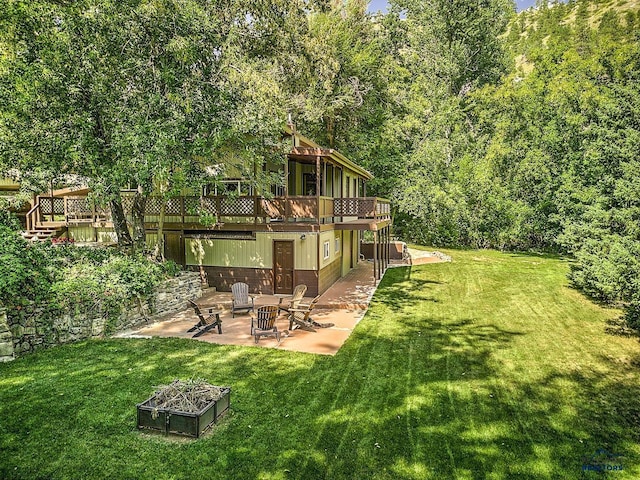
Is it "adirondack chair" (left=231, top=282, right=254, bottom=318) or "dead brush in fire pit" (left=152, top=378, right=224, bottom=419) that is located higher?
"adirondack chair" (left=231, top=282, right=254, bottom=318)

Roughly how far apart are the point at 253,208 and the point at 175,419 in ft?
33.6

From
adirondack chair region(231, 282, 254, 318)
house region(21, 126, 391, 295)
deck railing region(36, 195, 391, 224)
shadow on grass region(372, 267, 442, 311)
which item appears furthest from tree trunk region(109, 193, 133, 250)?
shadow on grass region(372, 267, 442, 311)

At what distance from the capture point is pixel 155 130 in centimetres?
→ 1125

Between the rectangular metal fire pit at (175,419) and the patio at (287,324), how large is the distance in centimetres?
388

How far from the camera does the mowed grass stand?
19.2 ft

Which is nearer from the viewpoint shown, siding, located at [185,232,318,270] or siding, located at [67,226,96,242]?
siding, located at [185,232,318,270]

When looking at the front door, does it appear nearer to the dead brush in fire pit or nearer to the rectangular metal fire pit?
the dead brush in fire pit

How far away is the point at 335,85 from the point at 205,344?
24619 millimetres

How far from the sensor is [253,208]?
1578 cm

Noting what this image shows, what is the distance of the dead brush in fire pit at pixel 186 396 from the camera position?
6509mm

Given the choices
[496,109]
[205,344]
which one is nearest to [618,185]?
[205,344]

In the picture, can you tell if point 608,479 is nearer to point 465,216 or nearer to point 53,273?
point 53,273

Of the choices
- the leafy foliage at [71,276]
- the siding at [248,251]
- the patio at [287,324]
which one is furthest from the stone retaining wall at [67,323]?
the siding at [248,251]

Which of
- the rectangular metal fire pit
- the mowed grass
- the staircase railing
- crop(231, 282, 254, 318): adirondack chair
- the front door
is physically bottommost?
the mowed grass
